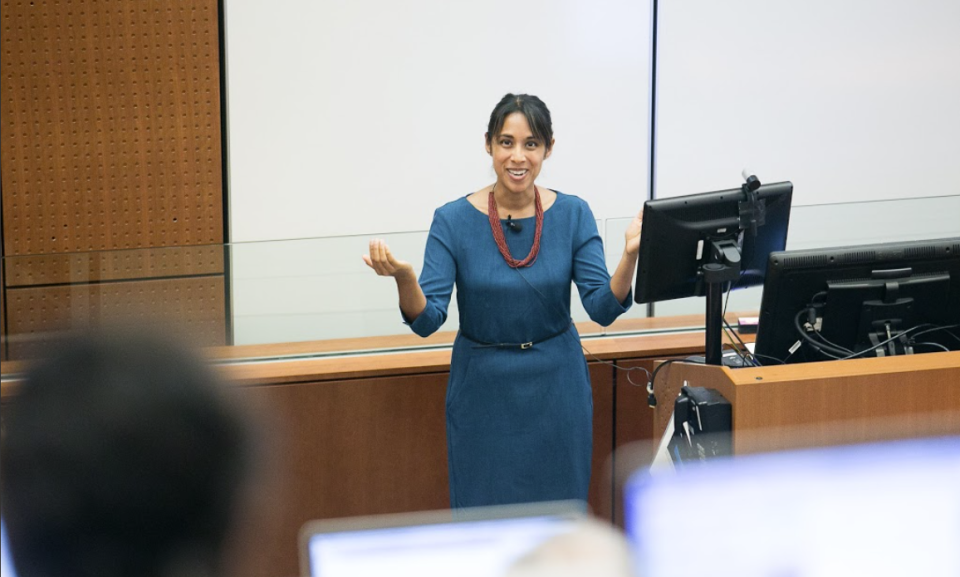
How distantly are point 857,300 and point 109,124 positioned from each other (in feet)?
10.7

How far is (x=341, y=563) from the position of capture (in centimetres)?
92

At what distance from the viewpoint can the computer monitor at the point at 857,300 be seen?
96.7 inches

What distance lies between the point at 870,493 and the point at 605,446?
8.18 feet

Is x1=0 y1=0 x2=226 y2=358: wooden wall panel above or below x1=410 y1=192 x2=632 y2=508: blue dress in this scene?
above

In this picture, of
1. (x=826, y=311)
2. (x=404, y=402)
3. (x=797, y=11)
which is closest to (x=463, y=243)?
(x=404, y=402)

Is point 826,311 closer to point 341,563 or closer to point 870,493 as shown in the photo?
point 870,493

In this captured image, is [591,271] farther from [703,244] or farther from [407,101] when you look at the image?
[407,101]

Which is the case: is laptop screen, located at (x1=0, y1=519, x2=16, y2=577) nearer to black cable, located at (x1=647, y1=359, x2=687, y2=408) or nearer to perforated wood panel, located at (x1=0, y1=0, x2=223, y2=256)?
black cable, located at (x1=647, y1=359, x2=687, y2=408)

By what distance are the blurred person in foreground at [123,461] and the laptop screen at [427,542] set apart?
0.90 feet

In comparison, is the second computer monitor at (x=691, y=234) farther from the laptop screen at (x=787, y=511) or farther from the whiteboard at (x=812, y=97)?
the whiteboard at (x=812, y=97)

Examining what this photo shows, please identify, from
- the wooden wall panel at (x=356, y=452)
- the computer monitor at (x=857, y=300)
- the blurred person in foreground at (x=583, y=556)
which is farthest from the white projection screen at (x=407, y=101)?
the blurred person in foreground at (x=583, y=556)

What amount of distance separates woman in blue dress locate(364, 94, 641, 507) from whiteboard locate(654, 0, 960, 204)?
2.27 metres

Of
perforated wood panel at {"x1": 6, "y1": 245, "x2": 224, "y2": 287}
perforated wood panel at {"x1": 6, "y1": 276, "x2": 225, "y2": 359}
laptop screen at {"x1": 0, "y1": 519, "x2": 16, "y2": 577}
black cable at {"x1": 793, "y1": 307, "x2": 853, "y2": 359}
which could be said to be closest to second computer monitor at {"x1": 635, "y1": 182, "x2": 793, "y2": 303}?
black cable at {"x1": 793, "y1": 307, "x2": 853, "y2": 359}

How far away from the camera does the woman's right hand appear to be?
2666mm
